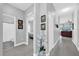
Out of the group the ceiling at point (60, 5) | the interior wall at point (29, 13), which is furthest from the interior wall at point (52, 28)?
the interior wall at point (29, 13)

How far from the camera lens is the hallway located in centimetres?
176

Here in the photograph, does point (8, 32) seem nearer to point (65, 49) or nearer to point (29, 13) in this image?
point (29, 13)

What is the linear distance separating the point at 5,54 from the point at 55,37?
4.64 ft

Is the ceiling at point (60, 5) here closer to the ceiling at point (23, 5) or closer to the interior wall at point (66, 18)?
the interior wall at point (66, 18)

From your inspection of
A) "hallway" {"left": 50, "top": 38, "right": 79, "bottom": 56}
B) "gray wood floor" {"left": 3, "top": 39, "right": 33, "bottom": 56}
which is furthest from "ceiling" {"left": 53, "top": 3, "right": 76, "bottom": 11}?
"gray wood floor" {"left": 3, "top": 39, "right": 33, "bottom": 56}

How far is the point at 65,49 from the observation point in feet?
5.86

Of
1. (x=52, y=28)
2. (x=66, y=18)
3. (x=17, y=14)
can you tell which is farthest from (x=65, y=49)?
(x=17, y=14)

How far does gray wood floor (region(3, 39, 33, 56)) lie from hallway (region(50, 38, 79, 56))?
60cm

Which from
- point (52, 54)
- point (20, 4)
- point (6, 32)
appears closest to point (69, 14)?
point (52, 54)

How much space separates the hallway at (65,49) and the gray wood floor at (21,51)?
596 millimetres

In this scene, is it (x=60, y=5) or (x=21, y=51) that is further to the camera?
(x=21, y=51)

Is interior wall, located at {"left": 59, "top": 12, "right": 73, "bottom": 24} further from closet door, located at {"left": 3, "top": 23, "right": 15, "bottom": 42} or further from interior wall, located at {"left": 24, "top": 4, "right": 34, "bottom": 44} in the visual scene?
closet door, located at {"left": 3, "top": 23, "right": 15, "bottom": 42}

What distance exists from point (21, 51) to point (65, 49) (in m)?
1.17

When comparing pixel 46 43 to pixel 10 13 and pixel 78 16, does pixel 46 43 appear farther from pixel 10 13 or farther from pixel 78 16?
pixel 10 13
